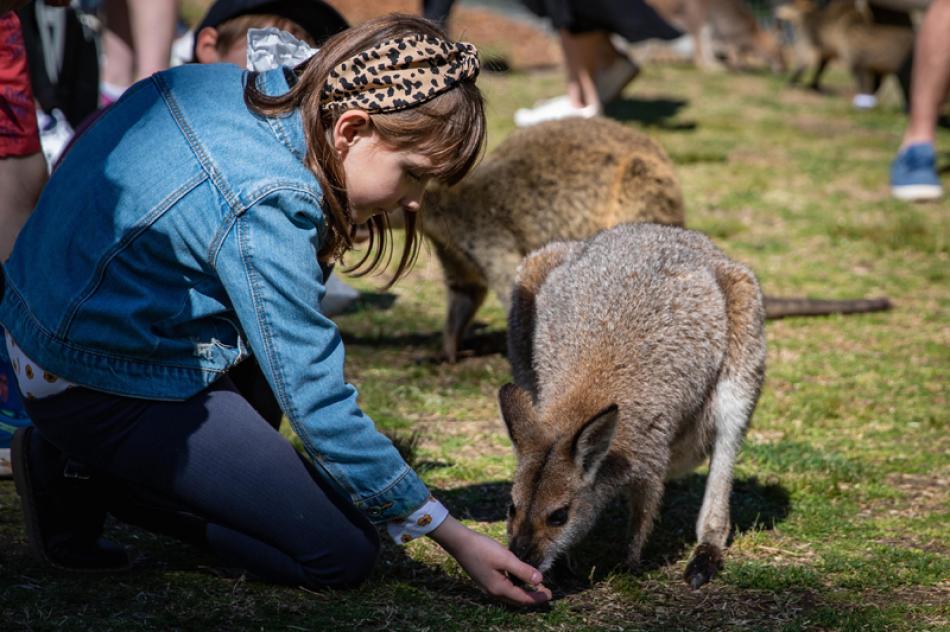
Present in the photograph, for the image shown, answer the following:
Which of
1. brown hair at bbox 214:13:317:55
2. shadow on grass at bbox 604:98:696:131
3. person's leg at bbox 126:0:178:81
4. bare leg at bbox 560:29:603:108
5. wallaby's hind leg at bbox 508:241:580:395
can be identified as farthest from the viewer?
shadow on grass at bbox 604:98:696:131

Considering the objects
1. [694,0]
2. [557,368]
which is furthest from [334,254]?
[694,0]

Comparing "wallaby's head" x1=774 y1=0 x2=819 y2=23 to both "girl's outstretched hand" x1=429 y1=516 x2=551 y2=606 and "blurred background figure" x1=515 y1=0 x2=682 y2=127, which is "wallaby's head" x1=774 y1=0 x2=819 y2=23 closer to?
"blurred background figure" x1=515 y1=0 x2=682 y2=127

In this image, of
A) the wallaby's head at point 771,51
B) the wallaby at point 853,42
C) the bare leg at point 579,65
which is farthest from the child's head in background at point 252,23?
the wallaby's head at point 771,51

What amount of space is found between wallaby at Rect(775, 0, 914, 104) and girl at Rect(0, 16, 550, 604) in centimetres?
739

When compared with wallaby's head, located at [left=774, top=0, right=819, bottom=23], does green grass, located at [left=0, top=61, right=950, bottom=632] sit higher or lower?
higher

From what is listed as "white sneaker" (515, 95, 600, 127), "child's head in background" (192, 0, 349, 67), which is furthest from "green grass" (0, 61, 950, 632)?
"white sneaker" (515, 95, 600, 127)

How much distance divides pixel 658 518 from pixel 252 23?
1926 mm

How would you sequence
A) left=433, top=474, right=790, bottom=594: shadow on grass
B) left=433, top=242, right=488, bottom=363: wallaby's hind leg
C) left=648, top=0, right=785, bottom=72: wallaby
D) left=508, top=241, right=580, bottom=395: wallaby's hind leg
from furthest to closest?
left=648, top=0, right=785, bottom=72: wallaby < left=433, top=242, right=488, bottom=363: wallaby's hind leg < left=508, top=241, right=580, bottom=395: wallaby's hind leg < left=433, top=474, right=790, bottom=594: shadow on grass

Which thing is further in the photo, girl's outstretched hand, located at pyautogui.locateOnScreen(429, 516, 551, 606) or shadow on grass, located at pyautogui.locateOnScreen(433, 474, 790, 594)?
shadow on grass, located at pyautogui.locateOnScreen(433, 474, 790, 594)

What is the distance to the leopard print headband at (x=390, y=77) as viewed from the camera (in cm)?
212

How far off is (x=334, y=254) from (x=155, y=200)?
1.19 ft

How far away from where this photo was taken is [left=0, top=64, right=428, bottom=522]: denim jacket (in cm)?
210

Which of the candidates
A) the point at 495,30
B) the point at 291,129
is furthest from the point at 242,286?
the point at 495,30

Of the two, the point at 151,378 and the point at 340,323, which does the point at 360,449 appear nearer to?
the point at 151,378
